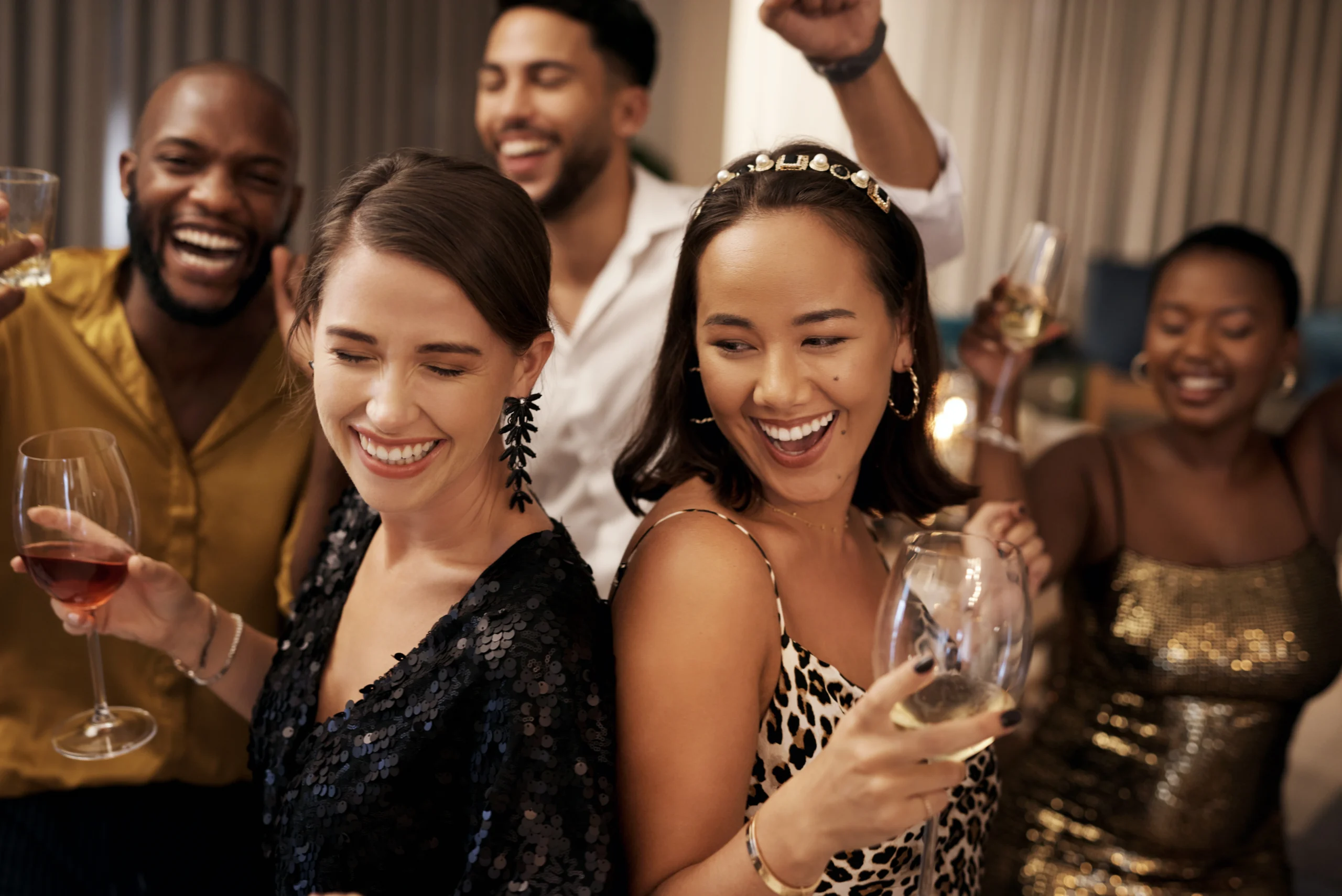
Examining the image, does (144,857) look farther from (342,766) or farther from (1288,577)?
(1288,577)

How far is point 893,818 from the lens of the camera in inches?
40.6

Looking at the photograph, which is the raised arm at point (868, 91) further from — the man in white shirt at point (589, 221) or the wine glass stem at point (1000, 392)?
the wine glass stem at point (1000, 392)

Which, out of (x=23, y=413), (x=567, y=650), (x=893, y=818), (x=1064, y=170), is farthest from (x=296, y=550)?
(x=1064, y=170)

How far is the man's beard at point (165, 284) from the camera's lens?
80.4 inches

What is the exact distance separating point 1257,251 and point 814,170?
126 centimetres

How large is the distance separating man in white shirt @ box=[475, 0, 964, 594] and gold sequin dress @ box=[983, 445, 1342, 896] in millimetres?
818

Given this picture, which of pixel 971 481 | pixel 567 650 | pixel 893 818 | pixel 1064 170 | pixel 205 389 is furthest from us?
pixel 1064 170

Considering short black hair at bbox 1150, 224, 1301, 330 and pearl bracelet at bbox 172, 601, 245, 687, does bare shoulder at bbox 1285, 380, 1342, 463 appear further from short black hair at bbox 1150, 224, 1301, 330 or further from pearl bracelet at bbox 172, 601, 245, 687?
pearl bracelet at bbox 172, 601, 245, 687

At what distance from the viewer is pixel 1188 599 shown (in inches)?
89.0

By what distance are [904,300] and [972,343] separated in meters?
0.84

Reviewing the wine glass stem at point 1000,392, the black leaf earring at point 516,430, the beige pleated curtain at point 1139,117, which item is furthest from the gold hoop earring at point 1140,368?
the beige pleated curtain at point 1139,117

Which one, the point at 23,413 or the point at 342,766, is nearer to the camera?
the point at 342,766

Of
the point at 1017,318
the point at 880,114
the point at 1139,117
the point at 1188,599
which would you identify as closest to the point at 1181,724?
the point at 1188,599

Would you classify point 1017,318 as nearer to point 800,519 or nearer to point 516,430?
point 800,519
